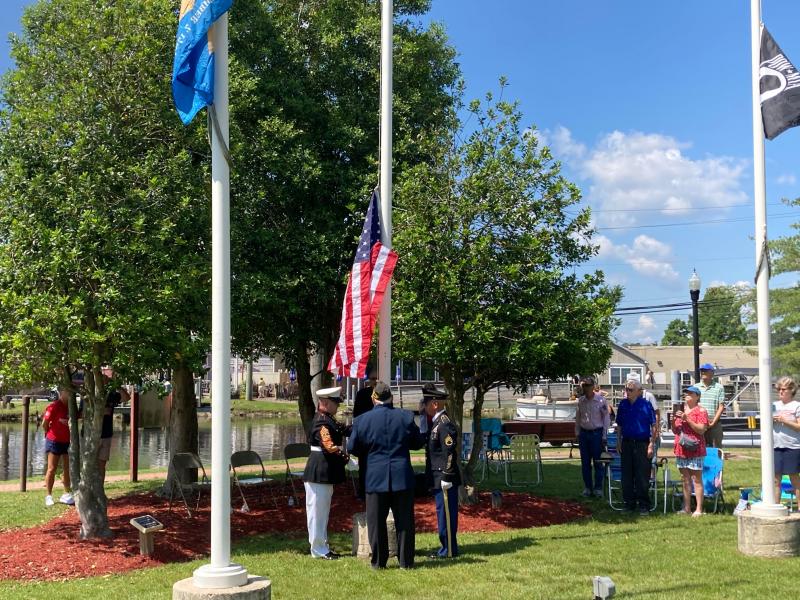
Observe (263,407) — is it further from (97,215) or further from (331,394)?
(97,215)

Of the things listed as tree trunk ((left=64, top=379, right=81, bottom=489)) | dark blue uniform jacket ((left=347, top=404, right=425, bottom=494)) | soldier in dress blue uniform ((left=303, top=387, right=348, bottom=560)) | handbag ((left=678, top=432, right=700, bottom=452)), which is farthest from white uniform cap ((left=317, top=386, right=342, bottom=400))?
handbag ((left=678, top=432, right=700, bottom=452))

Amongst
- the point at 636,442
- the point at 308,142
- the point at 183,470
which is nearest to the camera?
the point at 636,442

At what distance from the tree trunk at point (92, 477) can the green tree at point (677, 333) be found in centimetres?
12450

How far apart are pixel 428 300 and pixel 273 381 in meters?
57.5

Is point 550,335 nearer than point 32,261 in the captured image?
No

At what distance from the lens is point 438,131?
12844mm

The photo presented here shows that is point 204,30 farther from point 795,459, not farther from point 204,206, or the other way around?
point 795,459

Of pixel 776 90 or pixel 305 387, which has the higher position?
pixel 776 90

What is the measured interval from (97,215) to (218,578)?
491 cm

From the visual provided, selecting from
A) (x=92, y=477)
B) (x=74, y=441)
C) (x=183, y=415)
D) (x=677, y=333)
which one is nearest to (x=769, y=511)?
(x=92, y=477)

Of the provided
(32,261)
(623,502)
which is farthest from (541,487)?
(32,261)

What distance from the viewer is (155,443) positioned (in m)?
31.2

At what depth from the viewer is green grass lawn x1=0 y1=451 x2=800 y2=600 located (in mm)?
7207

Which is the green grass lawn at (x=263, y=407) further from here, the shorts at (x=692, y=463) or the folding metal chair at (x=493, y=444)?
the shorts at (x=692, y=463)
